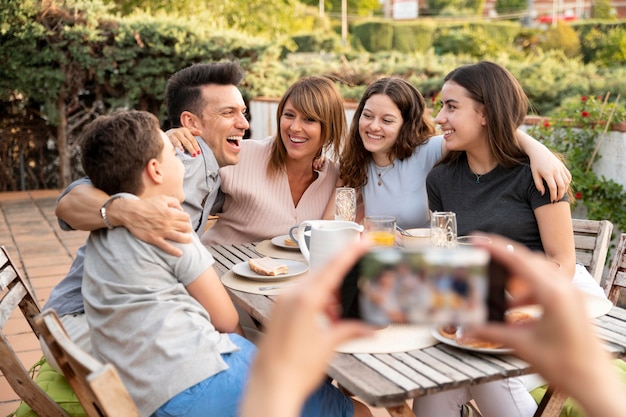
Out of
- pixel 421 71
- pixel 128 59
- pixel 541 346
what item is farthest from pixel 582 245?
pixel 421 71

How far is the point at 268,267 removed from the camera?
88.0 inches

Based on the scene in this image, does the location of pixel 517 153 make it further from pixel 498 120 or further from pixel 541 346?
pixel 541 346

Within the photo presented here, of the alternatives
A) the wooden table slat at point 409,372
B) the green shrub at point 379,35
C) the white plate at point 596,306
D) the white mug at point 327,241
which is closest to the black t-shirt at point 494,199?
the white plate at point 596,306

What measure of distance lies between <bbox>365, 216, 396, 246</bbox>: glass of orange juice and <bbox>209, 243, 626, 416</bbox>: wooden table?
400mm

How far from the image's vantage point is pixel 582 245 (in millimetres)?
2758

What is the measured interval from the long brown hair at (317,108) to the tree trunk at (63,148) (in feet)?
20.6

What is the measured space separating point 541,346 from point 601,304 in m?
1.33

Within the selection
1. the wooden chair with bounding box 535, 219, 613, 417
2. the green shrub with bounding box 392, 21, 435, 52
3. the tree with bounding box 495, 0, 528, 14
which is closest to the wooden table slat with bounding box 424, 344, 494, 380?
the wooden chair with bounding box 535, 219, 613, 417

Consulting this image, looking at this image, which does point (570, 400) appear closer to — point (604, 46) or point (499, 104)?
point (499, 104)

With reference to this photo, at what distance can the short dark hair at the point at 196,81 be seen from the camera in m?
2.93

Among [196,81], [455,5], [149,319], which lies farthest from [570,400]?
[455,5]

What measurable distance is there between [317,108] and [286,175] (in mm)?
318

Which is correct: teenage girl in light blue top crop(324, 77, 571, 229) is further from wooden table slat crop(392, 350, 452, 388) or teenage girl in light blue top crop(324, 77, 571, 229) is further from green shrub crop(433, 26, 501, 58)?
green shrub crop(433, 26, 501, 58)

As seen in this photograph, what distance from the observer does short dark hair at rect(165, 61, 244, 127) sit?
2934mm
